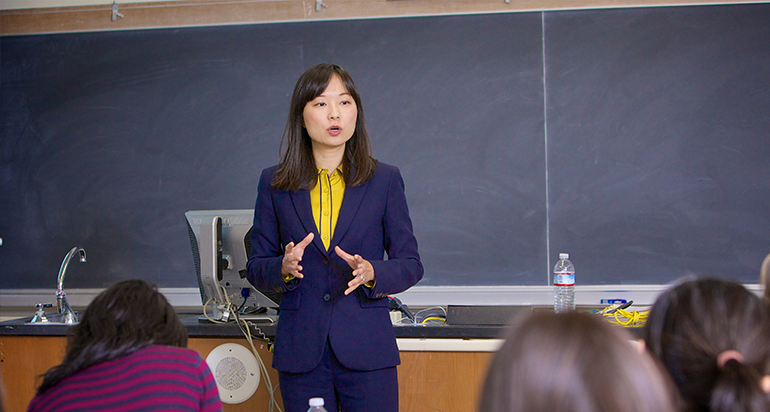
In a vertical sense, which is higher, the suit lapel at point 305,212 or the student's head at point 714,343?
the suit lapel at point 305,212

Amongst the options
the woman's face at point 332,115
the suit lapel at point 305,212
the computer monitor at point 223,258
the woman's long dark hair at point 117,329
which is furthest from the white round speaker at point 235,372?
the woman's long dark hair at point 117,329

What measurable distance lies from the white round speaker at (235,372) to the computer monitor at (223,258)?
0.16m

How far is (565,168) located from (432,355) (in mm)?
1719

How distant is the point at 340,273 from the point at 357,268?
0.43 feet

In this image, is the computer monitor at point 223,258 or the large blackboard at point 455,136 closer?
the computer monitor at point 223,258

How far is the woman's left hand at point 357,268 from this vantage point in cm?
143

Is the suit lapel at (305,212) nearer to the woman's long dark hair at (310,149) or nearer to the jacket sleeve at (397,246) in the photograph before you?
the woman's long dark hair at (310,149)

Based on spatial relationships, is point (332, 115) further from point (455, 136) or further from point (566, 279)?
point (455, 136)

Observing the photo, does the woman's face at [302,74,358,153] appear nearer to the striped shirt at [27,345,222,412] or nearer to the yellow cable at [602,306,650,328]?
the striped shirt at [27,345,222,412]

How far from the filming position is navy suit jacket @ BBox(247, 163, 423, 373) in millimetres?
1503

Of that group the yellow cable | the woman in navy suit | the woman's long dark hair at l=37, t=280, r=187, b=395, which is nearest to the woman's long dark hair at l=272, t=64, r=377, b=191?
the woman in navy suit

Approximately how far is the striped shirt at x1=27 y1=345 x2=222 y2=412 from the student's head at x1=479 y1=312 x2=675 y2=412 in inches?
25.2

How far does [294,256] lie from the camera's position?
1.43 meters

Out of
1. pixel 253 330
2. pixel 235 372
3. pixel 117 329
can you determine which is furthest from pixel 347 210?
pixel 235 372
